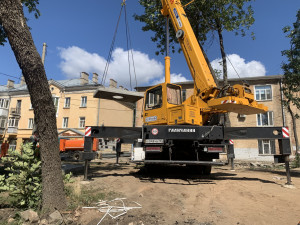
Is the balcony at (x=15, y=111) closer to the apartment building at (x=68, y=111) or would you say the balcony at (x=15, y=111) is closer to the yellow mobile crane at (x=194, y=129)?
the apartment building at (x=68, y=111)

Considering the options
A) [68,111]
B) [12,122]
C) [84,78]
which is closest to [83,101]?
[68,111]

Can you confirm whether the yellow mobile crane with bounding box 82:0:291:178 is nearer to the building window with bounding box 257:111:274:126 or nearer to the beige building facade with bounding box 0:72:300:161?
the beige building facade with bounding box 0:72:300:161

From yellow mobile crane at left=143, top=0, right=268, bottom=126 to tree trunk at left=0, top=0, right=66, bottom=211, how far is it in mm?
3973

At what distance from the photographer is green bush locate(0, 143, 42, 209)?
14.2 feet

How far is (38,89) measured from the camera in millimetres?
4383

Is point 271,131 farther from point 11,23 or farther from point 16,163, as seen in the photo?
point 11,23

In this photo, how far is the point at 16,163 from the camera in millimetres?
4359

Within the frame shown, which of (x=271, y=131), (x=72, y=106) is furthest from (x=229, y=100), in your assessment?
(x=72, y=106)

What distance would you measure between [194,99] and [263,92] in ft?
65.0

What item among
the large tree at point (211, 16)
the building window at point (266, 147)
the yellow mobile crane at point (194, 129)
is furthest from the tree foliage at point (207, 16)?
the building window at point (266, 147)

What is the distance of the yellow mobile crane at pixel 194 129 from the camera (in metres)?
6.74

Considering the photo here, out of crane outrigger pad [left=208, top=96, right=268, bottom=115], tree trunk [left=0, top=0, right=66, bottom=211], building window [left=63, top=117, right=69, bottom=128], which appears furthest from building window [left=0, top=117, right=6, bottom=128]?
crane outrigger pad [left=208, top=96, right=268, bottom=115]

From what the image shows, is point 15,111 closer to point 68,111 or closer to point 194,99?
point 68,111

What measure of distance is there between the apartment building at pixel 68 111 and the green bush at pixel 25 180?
2487 centimetres
